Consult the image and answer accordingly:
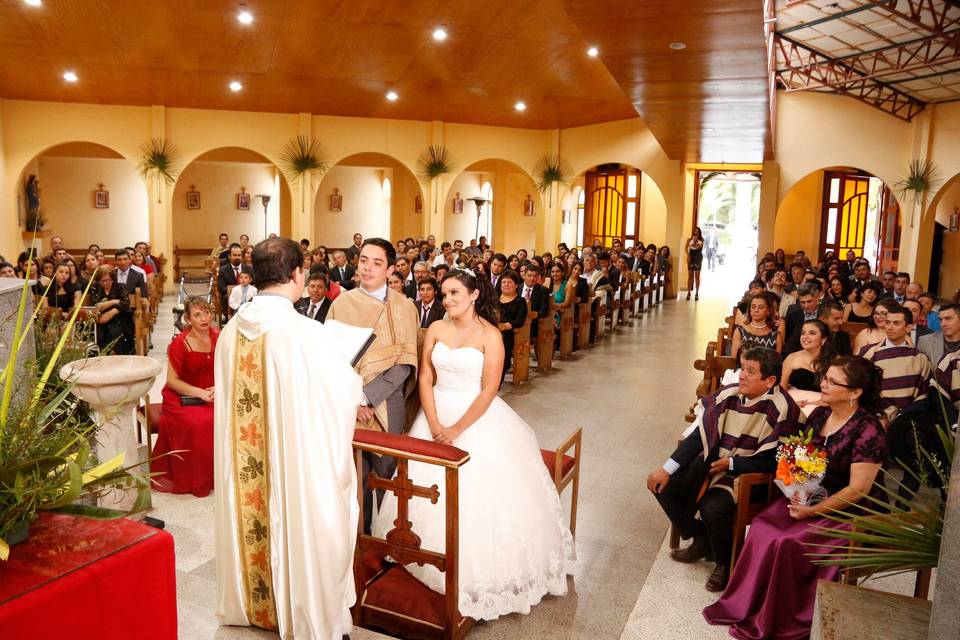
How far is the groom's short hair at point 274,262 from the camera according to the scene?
289cm

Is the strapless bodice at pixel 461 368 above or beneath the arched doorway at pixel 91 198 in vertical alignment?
beneath

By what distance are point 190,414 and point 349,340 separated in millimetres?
2773

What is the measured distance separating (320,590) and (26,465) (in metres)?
1.39

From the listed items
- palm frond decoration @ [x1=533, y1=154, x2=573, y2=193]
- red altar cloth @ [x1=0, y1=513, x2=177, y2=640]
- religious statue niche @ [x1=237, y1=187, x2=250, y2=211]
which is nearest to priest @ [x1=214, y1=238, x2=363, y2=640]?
red altar cloth @ [x1=0, y1=513, x2=177, y2=640]

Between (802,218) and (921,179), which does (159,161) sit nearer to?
(921,179)

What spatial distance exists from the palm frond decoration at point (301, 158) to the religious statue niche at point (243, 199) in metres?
4.19

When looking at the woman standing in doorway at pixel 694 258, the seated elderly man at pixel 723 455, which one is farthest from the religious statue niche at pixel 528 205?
the seated elderly man at pixel 723 455

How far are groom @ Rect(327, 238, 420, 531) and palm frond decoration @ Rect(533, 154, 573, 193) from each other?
48.7 feet

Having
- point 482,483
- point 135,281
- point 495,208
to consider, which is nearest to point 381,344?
point 482,483

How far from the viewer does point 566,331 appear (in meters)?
10.3

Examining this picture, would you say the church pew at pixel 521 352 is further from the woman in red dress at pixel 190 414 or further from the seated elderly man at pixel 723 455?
the seated elderly man at pixel 723 455

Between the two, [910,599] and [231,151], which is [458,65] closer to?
[231,151]

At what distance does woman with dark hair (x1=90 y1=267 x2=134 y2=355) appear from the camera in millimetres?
8500

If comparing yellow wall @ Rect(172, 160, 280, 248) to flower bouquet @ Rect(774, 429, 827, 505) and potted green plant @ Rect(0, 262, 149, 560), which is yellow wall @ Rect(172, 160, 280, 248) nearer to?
flower bouquet @ Rect(774, 429, 827, 505)
